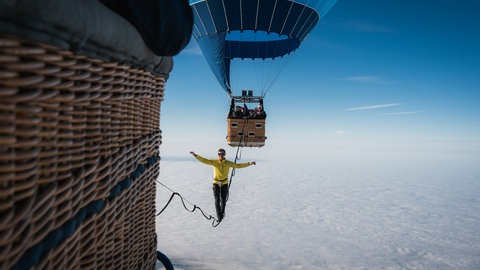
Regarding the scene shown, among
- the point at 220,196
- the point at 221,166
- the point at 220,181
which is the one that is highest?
the point at 221,166

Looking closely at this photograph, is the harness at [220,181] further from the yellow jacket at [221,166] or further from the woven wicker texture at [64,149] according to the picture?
the woven wicker texture at [64,149]

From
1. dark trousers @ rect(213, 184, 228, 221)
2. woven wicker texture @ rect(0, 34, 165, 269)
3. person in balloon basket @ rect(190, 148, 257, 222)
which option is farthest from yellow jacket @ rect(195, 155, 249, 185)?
woven wicker texture @ rect(0, 34, 165, 269)

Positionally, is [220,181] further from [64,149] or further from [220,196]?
[64,149]

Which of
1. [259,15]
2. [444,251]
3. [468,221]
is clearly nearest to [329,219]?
[444,251]

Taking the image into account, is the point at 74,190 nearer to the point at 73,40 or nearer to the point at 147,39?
the point at 73,40

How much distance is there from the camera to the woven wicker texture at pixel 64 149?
0.59 meters

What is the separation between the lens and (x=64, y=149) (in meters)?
0.82

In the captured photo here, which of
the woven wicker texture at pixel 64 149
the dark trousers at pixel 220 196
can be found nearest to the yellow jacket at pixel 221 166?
the dark trousers at pixel 220 196

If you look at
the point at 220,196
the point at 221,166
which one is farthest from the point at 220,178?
the point at 220,196

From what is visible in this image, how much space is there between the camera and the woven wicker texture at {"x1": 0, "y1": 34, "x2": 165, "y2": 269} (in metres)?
0.59

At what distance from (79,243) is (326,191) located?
239ft

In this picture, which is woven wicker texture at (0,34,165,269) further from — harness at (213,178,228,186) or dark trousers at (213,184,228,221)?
dark trousers at (213,184,228,221)

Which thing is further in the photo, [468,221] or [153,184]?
[468,221]

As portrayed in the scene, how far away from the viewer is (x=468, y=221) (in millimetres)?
46344
